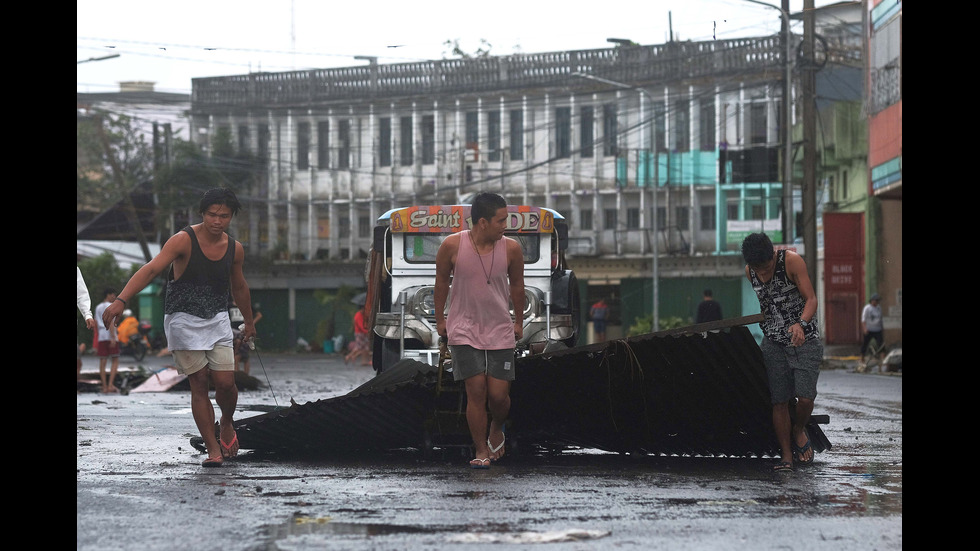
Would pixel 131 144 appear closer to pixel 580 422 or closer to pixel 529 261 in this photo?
pixel 529 261

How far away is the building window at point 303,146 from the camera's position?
5625 cm

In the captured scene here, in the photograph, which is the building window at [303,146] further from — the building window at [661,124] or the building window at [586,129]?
the building window at [661,124]

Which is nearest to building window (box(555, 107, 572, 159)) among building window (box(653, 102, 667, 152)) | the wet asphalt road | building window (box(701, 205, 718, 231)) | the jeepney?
building window (box(653, 102, 667, 152))

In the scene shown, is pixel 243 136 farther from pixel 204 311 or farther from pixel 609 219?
pixel 204 311

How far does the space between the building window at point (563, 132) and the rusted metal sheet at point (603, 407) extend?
43.2 m

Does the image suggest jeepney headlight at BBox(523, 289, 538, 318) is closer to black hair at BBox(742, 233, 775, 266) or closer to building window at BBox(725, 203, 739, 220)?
black hair at BBox(742, 233, 775, 266)

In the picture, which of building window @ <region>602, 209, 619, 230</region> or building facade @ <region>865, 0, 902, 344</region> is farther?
building window @ <region>602, 209, 619, 230</region>

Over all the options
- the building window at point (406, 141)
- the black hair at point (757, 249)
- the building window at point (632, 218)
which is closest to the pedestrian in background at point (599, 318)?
the building window at point (632, 218)

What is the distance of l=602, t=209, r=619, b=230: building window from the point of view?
172 ft

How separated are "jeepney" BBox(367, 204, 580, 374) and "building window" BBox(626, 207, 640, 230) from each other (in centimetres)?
3398

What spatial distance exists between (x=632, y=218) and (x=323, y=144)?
12.6m

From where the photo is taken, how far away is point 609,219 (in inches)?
2073
